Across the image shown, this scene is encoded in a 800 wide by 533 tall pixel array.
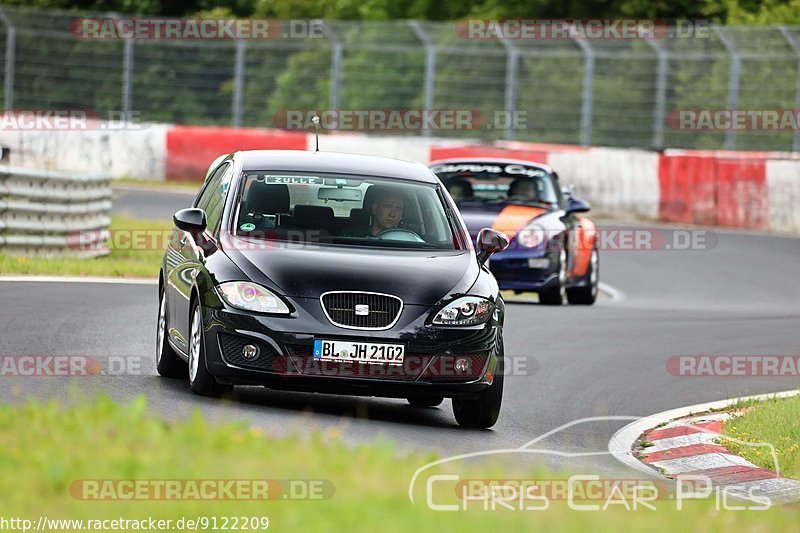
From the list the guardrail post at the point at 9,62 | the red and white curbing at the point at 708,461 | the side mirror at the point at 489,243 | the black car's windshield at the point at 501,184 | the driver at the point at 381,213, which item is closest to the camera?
the red and white curbing at the point at 708,461

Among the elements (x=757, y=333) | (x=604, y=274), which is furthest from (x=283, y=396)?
(x=604, y=274)

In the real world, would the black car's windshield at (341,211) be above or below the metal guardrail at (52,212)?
above

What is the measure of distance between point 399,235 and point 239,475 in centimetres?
420

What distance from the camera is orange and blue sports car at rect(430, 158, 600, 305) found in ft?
57.8

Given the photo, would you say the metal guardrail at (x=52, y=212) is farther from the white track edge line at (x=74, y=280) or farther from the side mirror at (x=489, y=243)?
the side mirror at (x=489, y=243)

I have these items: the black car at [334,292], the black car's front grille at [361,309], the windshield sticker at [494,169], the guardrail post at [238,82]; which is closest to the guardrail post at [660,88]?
the guardrail post at [238,82]

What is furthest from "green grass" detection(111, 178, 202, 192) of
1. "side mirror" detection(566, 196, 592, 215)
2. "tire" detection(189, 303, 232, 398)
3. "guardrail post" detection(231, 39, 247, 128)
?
"tire" detection(189, 303, 232, 398)

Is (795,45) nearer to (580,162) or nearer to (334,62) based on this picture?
(580,162)

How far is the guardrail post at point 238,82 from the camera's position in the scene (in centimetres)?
3416

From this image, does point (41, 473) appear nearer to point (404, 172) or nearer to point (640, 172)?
point (404, 172)

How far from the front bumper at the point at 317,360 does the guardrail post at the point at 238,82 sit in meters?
25.1

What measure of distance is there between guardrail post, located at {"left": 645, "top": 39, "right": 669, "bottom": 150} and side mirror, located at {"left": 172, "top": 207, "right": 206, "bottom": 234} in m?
21.6

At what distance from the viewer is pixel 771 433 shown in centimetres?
1040

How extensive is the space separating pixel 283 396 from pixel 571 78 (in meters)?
22.4
